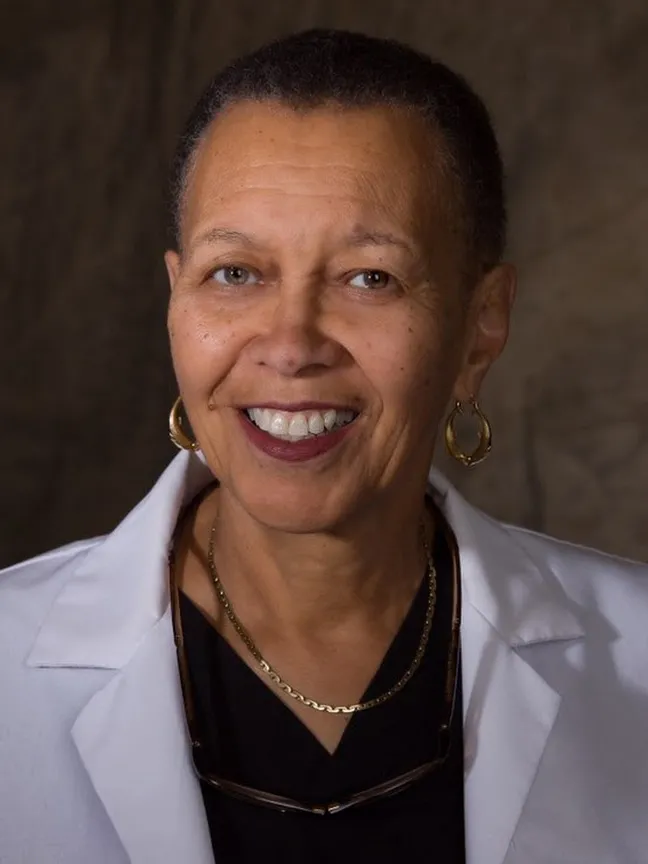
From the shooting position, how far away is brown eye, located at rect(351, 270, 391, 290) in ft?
4.28

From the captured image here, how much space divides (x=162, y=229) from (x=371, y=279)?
0.78 m

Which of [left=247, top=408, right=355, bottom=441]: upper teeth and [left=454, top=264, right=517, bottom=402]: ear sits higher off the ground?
[left=454, top=264, right=517, bottom=402]: ear

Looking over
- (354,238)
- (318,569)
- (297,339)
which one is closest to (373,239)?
(354,238)

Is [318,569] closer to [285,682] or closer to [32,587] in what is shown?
[285,682]

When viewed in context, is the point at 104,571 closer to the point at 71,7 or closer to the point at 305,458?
the point at 305,458

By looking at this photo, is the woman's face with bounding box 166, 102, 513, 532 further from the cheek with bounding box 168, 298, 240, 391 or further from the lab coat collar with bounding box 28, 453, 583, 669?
the lab coat collar with bounding box 28, 453, 583, 669

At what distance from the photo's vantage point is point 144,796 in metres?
1.31

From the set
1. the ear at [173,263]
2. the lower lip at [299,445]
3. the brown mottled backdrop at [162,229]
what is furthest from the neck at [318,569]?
the brown mottled backdrop at [162,229]

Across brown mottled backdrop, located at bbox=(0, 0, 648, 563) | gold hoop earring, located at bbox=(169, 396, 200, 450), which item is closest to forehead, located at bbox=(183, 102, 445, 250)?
gold hoop earring, located at bbox=(169, 396, 200, 450)

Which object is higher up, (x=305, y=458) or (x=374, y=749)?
(x=305, y=458)

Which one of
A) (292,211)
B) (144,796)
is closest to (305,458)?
(292,211)

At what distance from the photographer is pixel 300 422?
1.31 metres

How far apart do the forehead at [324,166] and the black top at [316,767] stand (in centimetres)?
43

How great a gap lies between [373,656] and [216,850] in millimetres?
265
